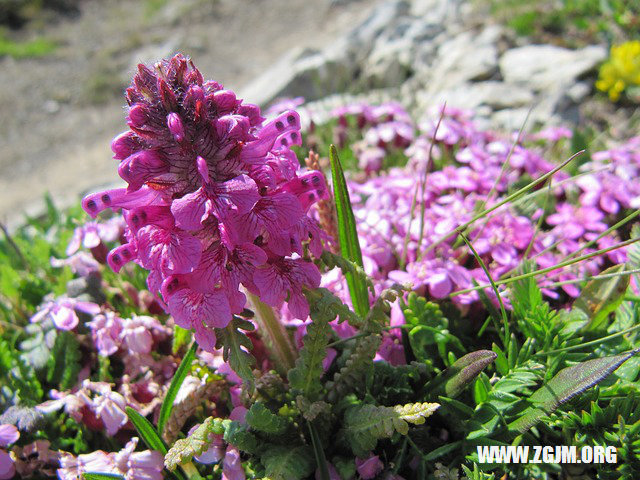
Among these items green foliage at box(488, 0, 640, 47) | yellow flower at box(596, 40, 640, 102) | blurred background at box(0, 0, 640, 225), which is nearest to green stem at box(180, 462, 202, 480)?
blurred background at box(0, 0, 640, 225)

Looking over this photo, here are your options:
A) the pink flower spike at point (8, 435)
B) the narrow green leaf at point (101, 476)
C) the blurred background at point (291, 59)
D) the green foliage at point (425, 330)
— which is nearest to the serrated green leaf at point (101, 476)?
the narrow green leaf at point (101, 476)

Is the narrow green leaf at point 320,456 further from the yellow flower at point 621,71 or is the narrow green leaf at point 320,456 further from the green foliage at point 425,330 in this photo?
the yellow flower at point 621,71

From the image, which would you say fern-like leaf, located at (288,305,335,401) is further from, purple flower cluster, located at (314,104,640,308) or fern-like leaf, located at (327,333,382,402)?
purple flower cluster, located at (314,104,640,308)

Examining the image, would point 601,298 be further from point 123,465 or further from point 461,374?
point 123,465

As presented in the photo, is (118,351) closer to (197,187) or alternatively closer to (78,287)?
(78,287)

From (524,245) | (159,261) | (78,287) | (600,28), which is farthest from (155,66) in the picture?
(600,28)
